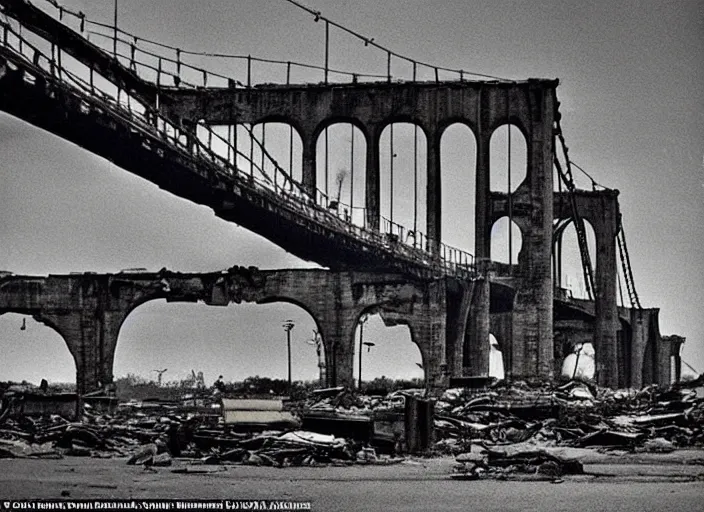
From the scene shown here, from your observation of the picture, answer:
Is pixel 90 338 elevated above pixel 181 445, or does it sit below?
above

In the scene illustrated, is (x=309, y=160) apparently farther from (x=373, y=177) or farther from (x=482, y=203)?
(x=482, y=203)

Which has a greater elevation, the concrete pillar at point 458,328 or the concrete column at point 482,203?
the concrete column at point 482,203

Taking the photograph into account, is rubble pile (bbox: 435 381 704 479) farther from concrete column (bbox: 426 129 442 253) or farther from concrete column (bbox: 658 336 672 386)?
concrete column (bbox: 658 336 672 386)

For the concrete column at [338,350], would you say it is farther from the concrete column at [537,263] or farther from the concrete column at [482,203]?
the concrete column at [482,203]

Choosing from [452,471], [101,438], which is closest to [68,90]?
[101,438]

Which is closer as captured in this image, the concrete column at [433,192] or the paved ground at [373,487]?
the paved ground at [373,487]

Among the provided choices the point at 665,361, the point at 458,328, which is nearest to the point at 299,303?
the point at 458,328

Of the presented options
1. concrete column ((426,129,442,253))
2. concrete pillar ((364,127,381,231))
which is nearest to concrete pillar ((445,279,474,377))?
concrete column ((426,129,442,253))

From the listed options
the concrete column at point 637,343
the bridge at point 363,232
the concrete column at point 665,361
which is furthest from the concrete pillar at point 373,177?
the concrete column at point 665,361
